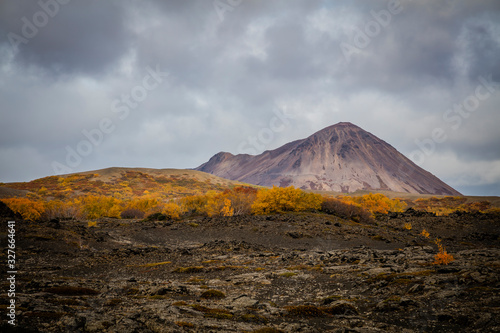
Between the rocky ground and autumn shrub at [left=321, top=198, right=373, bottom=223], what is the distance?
27482 mm

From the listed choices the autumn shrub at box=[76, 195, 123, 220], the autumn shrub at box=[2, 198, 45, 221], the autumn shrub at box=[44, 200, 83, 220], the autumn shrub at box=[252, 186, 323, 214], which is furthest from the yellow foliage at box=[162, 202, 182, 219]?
the autumn shrub at box=[2, 198, 45, 221]

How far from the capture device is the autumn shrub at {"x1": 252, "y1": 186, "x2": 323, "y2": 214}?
48125 millimetres

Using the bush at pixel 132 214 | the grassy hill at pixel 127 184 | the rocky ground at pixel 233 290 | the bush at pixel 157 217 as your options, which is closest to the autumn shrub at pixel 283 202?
the bush at pixel 157 217

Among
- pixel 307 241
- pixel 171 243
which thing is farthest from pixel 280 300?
pixel 171 243

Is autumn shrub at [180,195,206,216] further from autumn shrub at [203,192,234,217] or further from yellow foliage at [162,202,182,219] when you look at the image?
yellow foliage at [162,202,182,219]

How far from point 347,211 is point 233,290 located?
1660 inches

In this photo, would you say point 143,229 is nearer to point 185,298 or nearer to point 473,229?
point 185,298

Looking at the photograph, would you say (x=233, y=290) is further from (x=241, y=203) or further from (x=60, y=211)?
(x=60, y=211)

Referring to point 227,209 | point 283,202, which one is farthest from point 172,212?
point 283,202

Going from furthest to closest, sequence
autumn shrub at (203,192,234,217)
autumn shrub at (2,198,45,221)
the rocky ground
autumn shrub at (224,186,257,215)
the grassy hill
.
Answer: the grassy hill, autumn shrub at (224,186,257,215), autumn shrub at (203,192,234,217), autumn shrub at (2,198,45,221), the rocky ground

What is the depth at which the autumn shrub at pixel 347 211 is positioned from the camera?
1905 inches

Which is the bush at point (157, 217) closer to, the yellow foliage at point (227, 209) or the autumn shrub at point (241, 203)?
the yellow foliage at point (227, 209)

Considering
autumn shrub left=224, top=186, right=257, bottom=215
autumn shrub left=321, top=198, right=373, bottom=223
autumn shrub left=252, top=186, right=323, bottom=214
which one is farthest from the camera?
autumn shrub left=224, top=186, right=257, bottom=215

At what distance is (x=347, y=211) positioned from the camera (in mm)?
49875
